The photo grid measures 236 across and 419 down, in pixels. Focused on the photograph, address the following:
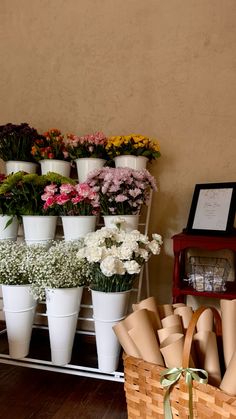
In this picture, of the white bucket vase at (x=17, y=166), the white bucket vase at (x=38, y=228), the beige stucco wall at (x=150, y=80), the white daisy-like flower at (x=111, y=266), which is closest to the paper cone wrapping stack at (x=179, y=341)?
the white daisy-like flower at (x=111, y=266)

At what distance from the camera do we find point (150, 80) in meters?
2.00

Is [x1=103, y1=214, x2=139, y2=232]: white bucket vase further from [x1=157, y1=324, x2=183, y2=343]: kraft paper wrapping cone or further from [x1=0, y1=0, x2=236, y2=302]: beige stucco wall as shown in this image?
[x1=157, y1=324, x2=183, y2=343]: kraft paper wrapping cone

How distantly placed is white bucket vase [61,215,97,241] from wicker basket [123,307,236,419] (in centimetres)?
81

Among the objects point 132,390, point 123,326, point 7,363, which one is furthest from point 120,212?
point 7,363

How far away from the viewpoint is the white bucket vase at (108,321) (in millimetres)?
1465

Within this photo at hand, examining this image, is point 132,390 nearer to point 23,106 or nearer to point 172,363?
point 172,363

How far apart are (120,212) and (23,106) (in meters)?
1.18

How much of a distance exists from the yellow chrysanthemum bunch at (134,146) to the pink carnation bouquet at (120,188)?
19cm

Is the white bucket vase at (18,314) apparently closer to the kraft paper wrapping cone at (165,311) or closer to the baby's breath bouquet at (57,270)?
the baby's breath bouquet at (57,270)

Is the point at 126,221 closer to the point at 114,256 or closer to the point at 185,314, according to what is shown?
the point at 114,256

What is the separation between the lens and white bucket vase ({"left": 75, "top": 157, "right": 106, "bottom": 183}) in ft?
6.01

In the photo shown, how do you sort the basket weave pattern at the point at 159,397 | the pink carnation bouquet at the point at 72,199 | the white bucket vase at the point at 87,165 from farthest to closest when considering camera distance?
the white bucket vase at the point at 87,165 → the pink carnation bouquet at the point at 72,199 → the basket weave pattern at the point at 159,397

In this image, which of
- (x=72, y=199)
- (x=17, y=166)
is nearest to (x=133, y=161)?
(x=72, y=199)

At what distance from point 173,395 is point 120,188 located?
96 cm
